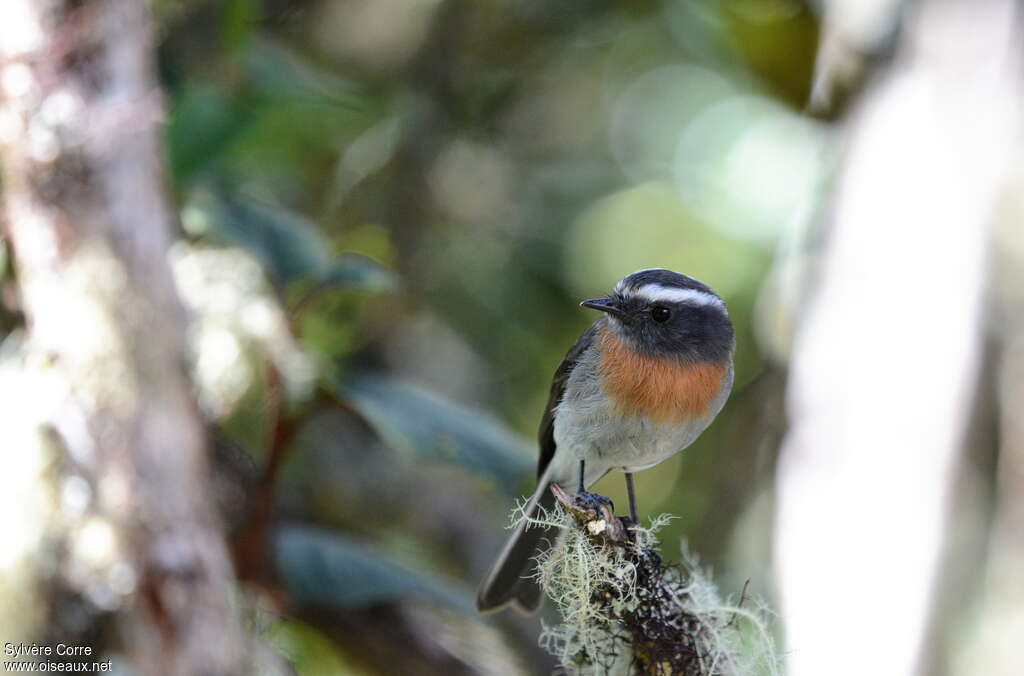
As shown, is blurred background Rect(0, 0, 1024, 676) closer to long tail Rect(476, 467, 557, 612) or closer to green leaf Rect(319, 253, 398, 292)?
green leaf Rect(319, 253, 398, 292)

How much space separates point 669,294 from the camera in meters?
3.23

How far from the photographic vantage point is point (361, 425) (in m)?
6.27

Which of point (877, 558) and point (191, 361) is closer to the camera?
point (191, 361)

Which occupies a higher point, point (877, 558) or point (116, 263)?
point (116, 263)

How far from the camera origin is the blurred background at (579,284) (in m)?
4.24

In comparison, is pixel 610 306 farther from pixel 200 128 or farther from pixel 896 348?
pixel 200 128

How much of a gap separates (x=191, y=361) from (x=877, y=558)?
2685mm

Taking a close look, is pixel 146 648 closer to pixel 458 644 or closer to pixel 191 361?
pixel 191 361

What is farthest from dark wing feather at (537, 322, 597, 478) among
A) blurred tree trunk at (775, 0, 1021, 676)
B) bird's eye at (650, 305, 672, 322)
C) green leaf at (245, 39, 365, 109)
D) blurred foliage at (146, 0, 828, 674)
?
green leaf at (245, 39, 365, 109)

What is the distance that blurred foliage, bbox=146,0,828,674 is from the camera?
5730 millimetres

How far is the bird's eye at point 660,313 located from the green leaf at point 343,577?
5.29ft

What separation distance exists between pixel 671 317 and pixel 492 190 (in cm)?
401

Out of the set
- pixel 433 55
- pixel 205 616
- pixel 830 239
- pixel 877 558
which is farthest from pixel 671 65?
pixel 205 616

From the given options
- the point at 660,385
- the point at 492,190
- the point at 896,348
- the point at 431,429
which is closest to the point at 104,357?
the point at 431,429
